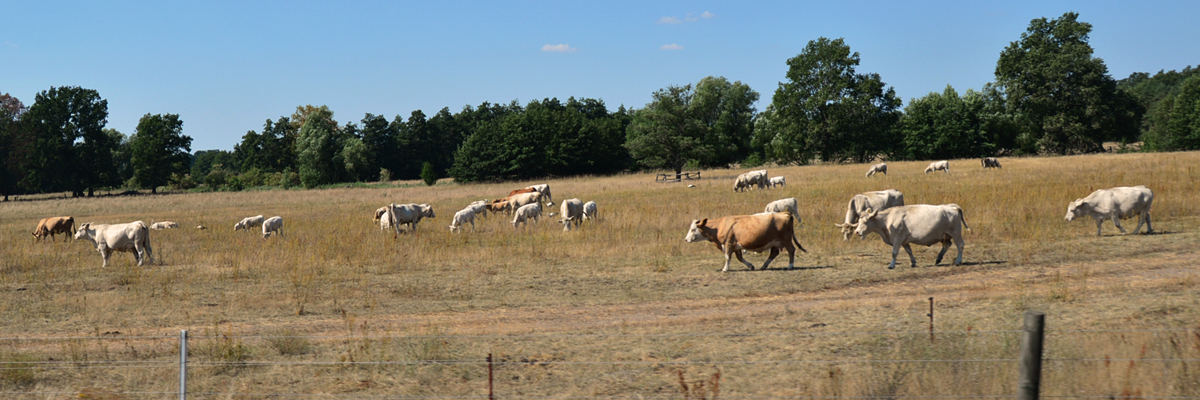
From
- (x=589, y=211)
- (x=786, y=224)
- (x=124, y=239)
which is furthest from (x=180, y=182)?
(x=786, y=224)

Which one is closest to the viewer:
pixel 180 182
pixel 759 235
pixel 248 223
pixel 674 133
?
pixel 759 235

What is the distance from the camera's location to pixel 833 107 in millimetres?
73188

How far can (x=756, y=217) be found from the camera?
16.1 meters

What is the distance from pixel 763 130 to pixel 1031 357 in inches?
3418

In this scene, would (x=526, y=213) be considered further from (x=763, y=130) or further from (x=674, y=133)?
(x=763, y=130)

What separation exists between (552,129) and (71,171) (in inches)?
1922

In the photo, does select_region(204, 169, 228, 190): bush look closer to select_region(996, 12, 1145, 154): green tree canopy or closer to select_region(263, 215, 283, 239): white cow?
select_region(263, 215, 283, 239): white cow

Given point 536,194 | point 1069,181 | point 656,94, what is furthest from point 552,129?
point 1069,181

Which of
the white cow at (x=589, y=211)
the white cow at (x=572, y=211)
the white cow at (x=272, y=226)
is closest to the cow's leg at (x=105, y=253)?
the white cow at (x=272, y=226)

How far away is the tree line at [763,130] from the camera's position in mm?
65688

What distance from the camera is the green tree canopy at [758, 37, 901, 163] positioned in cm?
7312

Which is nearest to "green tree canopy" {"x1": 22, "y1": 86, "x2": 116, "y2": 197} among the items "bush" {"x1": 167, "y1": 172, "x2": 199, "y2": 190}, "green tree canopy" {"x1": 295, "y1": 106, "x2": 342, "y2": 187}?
"bush" {"x1": 167, "y1": 172, "x2": 199, "y2": 190}

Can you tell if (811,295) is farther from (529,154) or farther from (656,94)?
(529,154)

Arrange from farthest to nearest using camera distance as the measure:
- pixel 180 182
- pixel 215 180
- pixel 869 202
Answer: pixel 215 180, pixel 180 182, pixel 869 202
